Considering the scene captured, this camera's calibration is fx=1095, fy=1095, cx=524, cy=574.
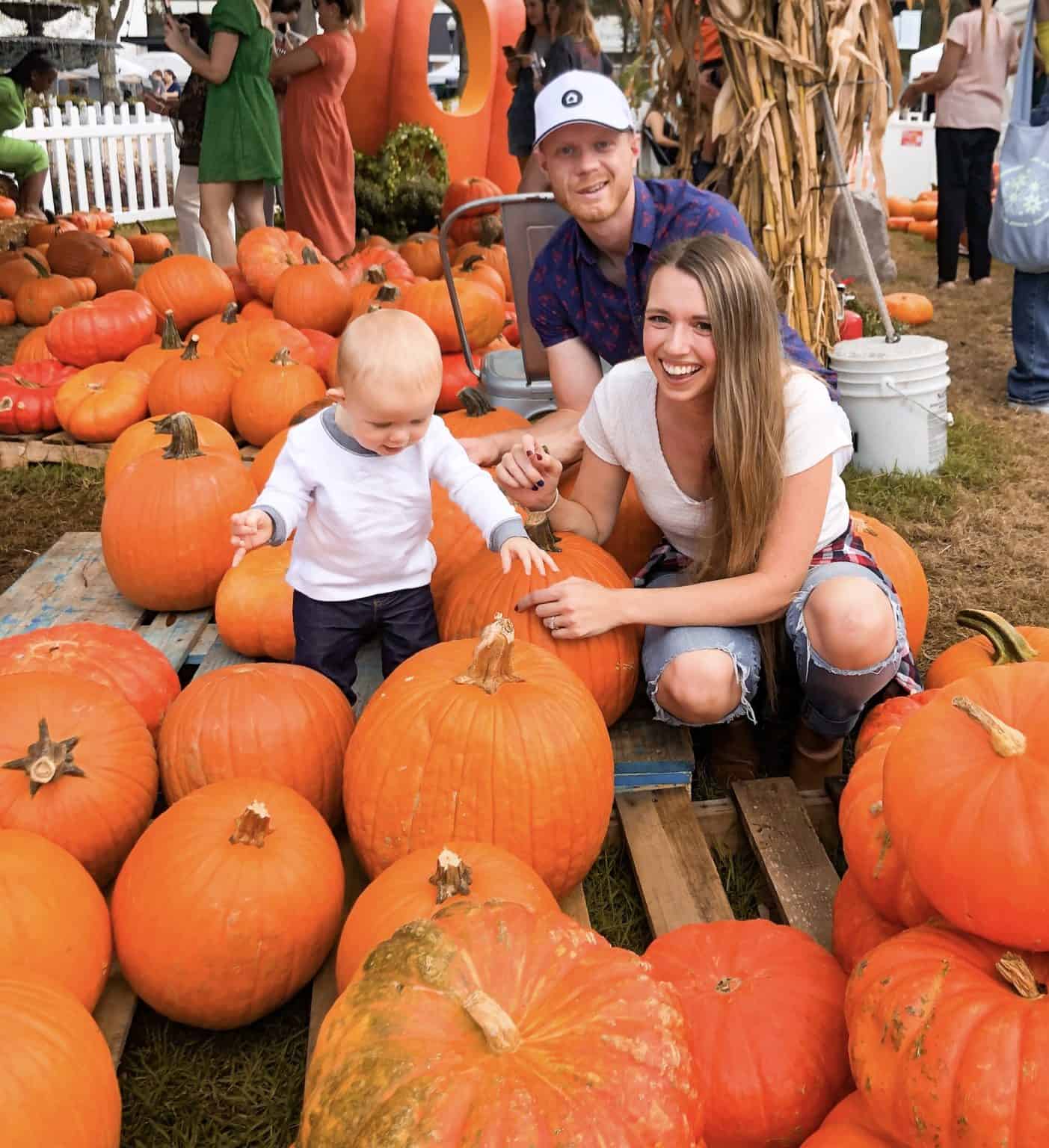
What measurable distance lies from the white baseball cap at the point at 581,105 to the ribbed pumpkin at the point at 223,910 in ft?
5.85

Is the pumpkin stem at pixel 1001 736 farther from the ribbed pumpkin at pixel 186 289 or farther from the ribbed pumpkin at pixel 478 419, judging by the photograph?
the ribbed pumpkin at pixel 186 289

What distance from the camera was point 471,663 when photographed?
6.56 feet

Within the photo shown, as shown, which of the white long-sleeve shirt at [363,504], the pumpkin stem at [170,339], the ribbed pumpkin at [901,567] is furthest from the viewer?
the pumpkin stem at [170,339]

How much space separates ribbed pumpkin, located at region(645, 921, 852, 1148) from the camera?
1514 millimetres

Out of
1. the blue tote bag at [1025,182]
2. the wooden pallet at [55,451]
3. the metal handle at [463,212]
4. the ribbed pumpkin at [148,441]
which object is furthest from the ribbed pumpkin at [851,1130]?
the blue tote bag at [1025,182]

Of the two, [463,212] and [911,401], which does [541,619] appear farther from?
[911,401]

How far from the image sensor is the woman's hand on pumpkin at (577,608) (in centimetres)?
230

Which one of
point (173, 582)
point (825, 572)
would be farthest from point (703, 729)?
point (173, 582)

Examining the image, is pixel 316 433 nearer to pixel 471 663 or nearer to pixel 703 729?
pixel 471 663

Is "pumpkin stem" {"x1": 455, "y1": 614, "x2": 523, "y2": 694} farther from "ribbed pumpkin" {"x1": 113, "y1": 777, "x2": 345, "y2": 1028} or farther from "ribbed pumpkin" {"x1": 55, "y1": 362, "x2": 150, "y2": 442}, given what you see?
"ribbed pumpkin" {"x1": 55, "y1": 362, "x2": 150, "y2": 442}

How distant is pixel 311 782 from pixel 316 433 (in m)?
0.75

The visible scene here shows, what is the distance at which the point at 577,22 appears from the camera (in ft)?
22.3

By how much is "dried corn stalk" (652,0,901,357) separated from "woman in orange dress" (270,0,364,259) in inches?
145

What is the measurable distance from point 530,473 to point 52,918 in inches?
56.0
